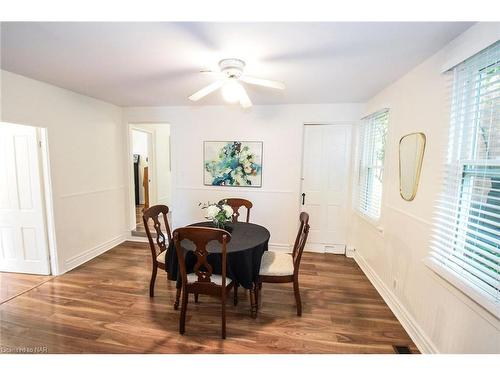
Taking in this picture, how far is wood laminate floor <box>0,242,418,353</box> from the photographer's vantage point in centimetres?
176

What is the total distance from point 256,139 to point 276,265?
2.08 m

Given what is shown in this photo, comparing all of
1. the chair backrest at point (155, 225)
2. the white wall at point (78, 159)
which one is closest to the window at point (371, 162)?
the chair backrest at point (155, 225)

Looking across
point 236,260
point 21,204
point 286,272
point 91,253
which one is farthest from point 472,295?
point 21,204

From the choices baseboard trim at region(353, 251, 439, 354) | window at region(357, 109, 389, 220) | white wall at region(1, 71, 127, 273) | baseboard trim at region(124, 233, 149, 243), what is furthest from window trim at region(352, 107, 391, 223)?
white wall at region(1, 71, 127, 273)

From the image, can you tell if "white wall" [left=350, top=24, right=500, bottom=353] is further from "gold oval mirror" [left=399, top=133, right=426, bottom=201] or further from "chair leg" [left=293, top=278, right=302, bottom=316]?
"chair leg" [left=293, top=278, right=302, bottom=316]

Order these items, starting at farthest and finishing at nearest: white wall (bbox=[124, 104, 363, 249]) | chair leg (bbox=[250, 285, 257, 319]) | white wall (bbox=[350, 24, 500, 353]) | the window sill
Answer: white wall (bbox=[124, 104, 363, 249])
chair leg (bbox=[250, 285, 257, 319])
white wall (bbox=[350, 24, 500, 353])
the window sill

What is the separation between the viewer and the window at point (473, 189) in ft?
4.13

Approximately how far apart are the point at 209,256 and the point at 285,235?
2.02m

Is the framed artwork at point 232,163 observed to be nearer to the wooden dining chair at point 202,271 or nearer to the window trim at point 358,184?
the window trim at point 358,184

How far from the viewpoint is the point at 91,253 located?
3332 millimetres

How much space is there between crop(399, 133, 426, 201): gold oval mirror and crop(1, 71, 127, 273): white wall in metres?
3.97

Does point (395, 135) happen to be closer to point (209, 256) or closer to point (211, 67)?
point (211, 67)

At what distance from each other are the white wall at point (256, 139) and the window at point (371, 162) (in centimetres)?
36
